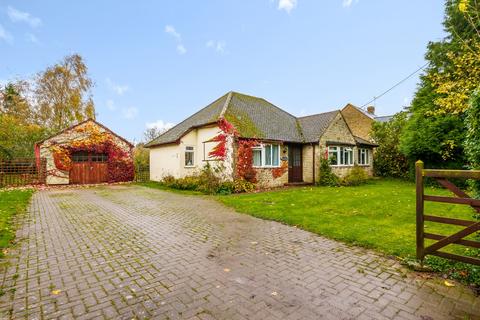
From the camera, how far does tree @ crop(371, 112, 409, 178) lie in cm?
2264

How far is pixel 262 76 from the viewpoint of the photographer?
73.1 ft

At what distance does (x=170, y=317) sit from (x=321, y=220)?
225 inches

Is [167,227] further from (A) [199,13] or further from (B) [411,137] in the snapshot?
(B) [411,137]

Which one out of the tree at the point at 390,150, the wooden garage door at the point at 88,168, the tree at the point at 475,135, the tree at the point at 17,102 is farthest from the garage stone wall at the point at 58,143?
the tree at the point at 390,150

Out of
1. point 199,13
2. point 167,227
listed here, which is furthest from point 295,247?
point 199,13

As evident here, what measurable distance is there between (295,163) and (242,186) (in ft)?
19.2

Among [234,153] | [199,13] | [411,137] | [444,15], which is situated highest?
[444,15]

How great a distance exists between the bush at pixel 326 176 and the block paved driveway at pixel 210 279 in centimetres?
1176

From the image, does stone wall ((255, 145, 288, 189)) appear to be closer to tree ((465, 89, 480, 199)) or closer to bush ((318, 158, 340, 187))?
bush ((318, 158, 340, 187))

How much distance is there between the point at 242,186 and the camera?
1436cm

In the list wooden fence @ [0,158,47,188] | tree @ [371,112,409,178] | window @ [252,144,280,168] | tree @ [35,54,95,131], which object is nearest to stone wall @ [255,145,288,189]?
window @ [252,144,280,168]

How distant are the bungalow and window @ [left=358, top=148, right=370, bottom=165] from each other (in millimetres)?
300

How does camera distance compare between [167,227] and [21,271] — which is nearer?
[21,271]

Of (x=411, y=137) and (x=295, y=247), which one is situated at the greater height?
(x=411, y=137)
